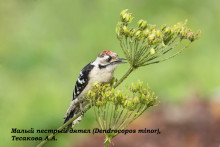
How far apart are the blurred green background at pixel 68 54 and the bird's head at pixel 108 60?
3.74 meters

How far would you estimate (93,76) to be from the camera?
16.2 ft

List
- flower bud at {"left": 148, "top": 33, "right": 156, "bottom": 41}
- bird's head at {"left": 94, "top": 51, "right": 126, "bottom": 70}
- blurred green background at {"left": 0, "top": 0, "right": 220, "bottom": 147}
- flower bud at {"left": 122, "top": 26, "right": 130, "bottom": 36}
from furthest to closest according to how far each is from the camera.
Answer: blurred green background at {"left": 0, "top": 0, "right": 220, "bottom": 147}
bird's head at {"left": 94, "top": 51, "right": 126, "bottom": 70}
flower bud at {"left": 122, "top": 26, "right": 130, "bottom": 36}
flower bud at {"left": 148, "top": 33, "right": 156, "bottom": 41}

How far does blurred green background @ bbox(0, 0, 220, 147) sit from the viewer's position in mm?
9328

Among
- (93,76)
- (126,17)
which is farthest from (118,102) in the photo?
(93,76)

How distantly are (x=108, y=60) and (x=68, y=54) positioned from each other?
303 inches

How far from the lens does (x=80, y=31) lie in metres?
13.5

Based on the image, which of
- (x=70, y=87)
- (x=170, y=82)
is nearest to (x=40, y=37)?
(x=70, y=87)

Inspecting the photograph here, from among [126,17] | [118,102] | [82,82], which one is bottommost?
[118,102]

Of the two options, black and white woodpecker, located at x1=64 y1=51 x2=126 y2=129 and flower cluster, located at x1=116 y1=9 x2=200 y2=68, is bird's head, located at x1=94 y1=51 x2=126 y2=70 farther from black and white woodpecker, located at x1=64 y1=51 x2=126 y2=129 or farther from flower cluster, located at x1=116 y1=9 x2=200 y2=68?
flower cluster, located at x1=116 y1=9 x2=200 y2=68

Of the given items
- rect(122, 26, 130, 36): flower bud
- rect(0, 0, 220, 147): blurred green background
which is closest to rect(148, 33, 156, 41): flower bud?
rect(122, 26, 130, 36): flower bud

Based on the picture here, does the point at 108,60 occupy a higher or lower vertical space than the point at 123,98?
higher

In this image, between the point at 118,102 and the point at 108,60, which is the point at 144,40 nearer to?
the point at 118,102

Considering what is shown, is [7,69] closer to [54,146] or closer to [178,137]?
[54,146]

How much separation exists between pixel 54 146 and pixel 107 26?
5.41 metres
